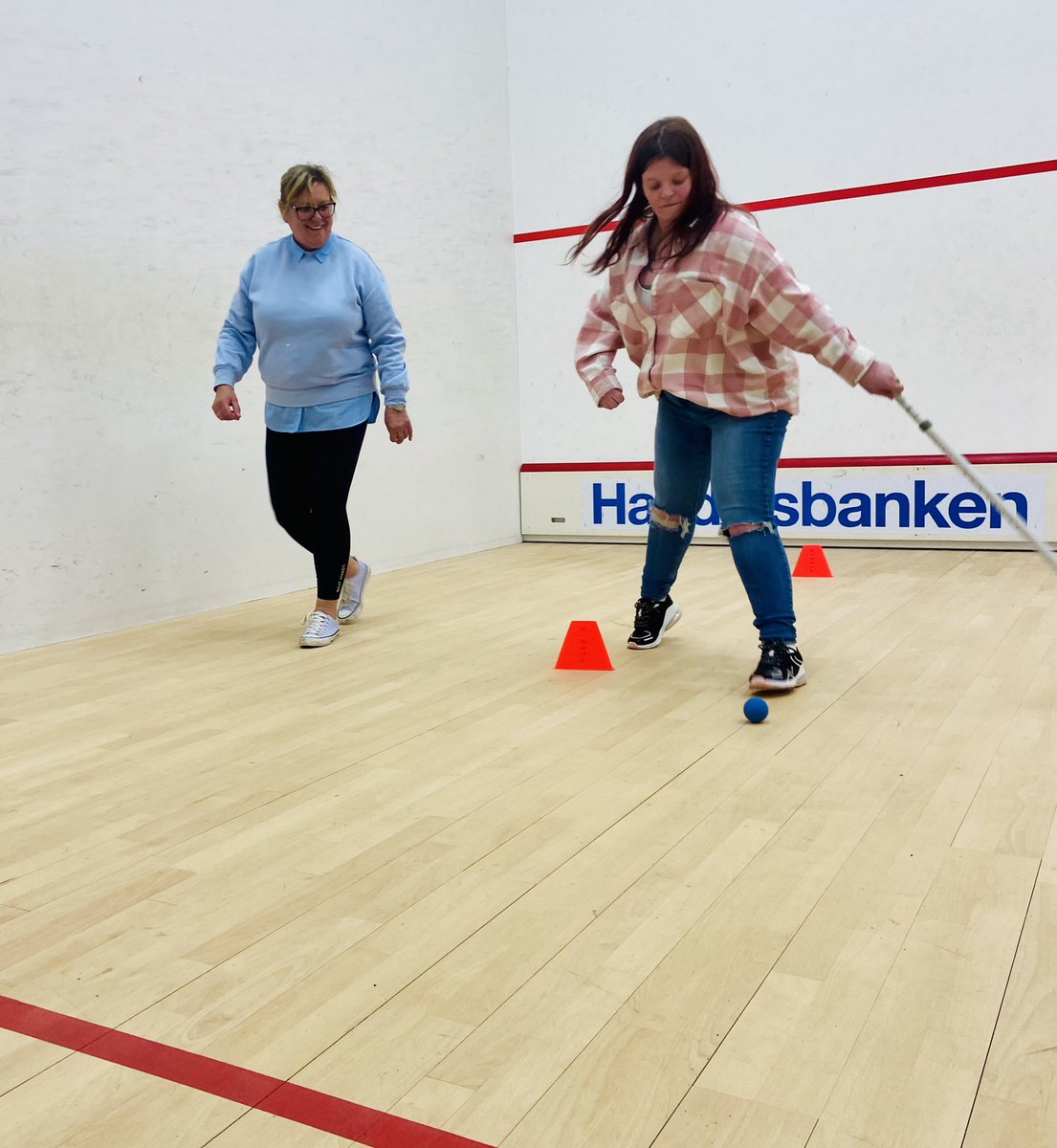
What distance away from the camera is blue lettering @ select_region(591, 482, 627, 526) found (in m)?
5.32

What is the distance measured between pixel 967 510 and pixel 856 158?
58.6 inches

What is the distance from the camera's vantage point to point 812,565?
4.09 metres

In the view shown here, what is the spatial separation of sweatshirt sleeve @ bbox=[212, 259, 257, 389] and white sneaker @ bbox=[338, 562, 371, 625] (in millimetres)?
678

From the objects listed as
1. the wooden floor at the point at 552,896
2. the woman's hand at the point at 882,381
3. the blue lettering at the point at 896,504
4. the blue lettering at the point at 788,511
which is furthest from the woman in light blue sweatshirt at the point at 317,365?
the blue lettering at the point at 896,504

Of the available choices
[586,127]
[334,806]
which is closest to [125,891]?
[334,806]

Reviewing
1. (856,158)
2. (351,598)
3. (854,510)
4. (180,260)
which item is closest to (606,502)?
(854,510)

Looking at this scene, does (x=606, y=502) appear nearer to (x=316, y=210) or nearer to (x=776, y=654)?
(x=316, y=210)

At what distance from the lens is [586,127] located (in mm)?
5277

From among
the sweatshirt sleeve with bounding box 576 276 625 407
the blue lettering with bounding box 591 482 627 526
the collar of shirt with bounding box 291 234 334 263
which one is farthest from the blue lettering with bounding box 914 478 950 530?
the collar of shirt with bounding box 291 234 334 263

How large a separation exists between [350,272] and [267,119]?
1253 millimetres

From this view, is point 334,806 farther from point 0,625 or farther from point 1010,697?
point 0,625

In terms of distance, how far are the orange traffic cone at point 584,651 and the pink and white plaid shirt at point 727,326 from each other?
0.53 meters

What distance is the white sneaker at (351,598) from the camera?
3.40 metres

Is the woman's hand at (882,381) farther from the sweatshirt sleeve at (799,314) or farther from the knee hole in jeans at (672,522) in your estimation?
the knee hole in jeans at (672,522)
